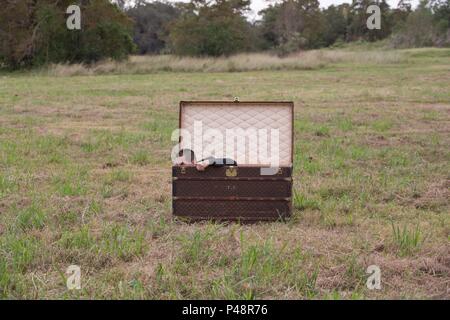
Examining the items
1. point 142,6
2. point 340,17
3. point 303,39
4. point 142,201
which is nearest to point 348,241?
point 142,201

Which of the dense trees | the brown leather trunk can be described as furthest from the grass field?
the dense trees

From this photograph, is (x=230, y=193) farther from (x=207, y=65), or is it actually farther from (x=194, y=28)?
(x=194, y=28)

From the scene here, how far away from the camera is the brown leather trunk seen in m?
4.87

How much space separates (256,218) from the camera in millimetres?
4930

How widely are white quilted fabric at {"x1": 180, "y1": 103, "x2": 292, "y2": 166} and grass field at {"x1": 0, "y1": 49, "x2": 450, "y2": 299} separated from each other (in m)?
0.56

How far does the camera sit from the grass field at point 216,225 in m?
3.65

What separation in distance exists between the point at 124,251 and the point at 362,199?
247cm

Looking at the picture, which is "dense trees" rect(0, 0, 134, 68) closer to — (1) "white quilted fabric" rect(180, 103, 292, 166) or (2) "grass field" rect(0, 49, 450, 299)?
(2) "grass field" rect(0, 49, 450, 299)

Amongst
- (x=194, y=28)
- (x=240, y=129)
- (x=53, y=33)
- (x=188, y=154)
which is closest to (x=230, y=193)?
(x=188, y=154)

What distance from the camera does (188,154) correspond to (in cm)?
528

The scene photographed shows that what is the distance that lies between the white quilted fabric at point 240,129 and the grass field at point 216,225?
56 cm

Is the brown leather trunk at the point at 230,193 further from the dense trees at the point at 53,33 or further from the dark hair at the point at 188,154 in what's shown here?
the dense trees at the point at 53,33

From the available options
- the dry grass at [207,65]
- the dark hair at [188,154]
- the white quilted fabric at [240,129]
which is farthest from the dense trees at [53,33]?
the dark hair at [188,154]
